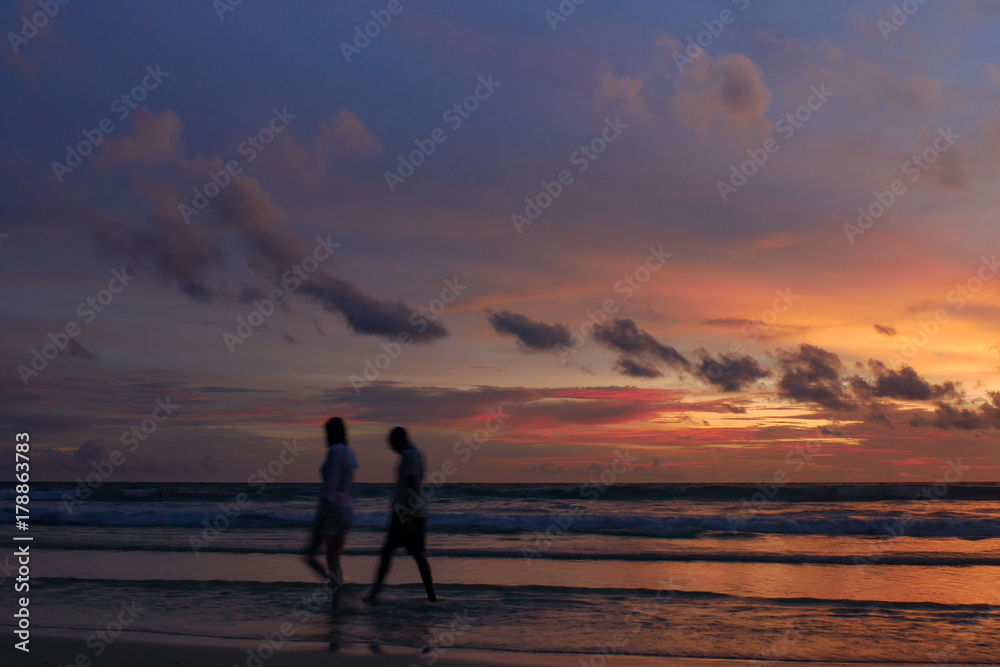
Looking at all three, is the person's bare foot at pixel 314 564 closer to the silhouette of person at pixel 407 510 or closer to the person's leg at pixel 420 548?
the silhouette of person at pixel 407 510

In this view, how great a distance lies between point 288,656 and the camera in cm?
609

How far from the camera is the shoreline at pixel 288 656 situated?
592 centimetres

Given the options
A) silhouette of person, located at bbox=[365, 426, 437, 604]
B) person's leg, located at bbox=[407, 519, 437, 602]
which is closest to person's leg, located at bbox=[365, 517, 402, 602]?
silhouette of person, located at bbox=[365, 426, 437, 604]

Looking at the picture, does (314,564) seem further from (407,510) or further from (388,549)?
(407,510)

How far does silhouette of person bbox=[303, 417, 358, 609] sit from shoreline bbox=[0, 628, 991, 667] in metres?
1.34

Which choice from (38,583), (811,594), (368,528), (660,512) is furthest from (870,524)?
(38,583)

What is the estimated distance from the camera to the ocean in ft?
23.1

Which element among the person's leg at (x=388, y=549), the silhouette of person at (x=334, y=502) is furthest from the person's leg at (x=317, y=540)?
the person's leg at (x=388, y=549)

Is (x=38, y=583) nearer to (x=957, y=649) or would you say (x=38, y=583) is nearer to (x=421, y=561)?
(x=421, y=561)

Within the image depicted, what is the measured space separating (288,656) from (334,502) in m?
1.90

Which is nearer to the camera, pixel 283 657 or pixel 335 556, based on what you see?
pixel 283 657

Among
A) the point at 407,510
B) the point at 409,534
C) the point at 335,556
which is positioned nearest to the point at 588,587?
the point at 409,534

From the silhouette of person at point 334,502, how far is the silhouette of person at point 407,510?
1.73ft

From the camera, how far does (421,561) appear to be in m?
8.13
